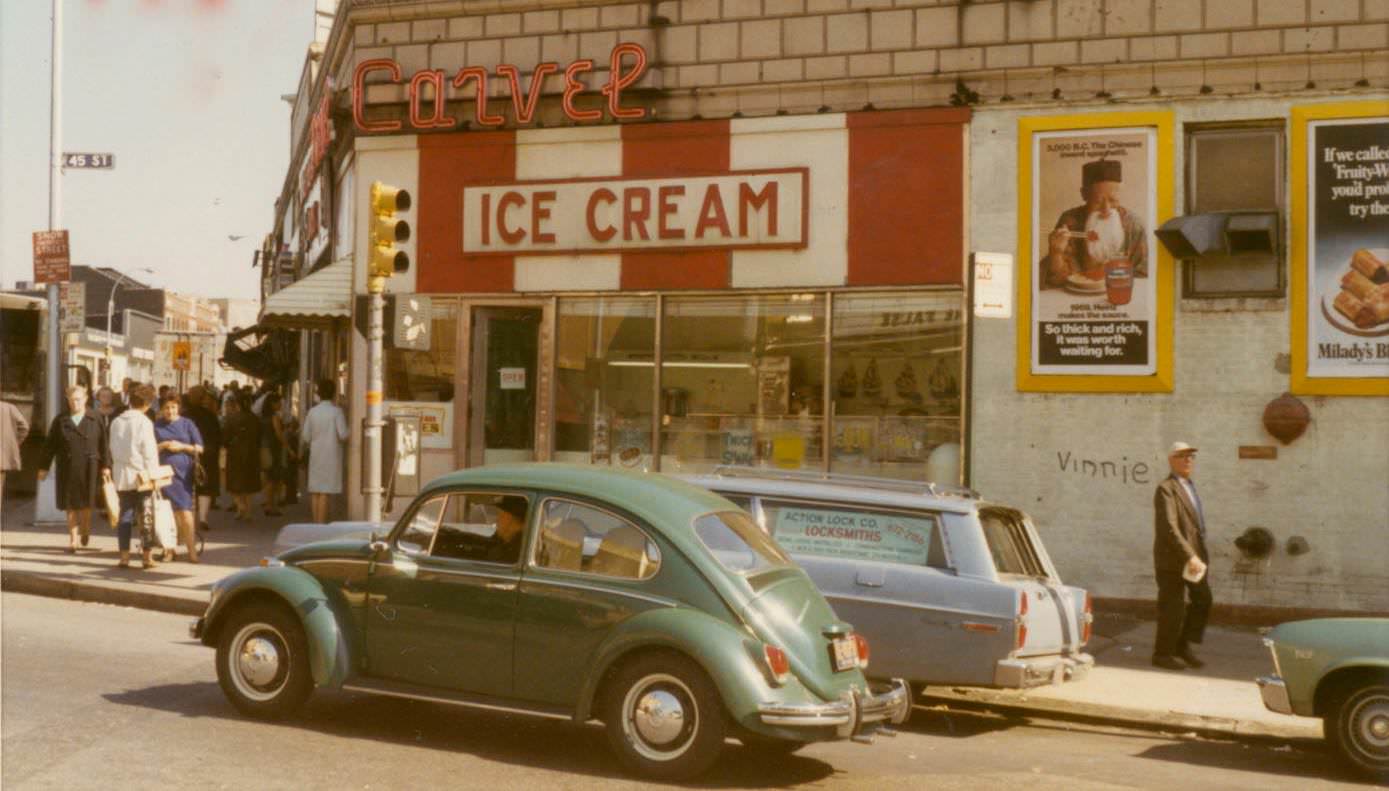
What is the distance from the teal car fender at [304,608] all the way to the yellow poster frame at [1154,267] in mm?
8853

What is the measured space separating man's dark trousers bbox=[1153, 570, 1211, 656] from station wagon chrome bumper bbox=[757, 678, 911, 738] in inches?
188

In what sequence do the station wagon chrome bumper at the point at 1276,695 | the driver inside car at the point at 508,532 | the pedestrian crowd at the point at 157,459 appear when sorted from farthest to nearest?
Answer: the pedestrian crowd at the point at 157,459 < the station wagon chrome bumper at the point at 1276,695 < the driver inside car at the point at 508,532

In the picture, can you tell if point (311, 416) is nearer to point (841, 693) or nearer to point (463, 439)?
point (463, 439)

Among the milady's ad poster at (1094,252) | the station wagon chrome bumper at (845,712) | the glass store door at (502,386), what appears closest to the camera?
the station wagon chrome bumper at (845,712)

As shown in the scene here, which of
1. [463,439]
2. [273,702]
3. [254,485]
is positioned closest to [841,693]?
[273,702]

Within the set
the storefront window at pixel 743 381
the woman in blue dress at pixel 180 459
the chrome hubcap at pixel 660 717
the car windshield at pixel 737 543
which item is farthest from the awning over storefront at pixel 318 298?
the chrome hubcap at pixel 660 717

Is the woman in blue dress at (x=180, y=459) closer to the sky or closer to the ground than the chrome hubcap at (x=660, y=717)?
closer to the sky

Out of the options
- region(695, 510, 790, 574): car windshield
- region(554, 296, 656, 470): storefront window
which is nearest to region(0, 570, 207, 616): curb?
region(554, 296, 656, 470): storefront window

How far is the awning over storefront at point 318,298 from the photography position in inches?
739

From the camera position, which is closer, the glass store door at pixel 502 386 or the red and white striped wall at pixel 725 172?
the red and white striped wall at pixel 725 172

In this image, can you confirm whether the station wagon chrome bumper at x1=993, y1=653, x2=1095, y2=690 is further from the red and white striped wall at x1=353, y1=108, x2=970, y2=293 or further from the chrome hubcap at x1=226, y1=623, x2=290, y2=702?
the red and white striped wall at x1=353, y1=108, x2=970, y2=293

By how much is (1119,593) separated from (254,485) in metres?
11.9

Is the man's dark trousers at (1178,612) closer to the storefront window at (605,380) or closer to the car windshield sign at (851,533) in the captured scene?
the car windshield sign at (851,533)

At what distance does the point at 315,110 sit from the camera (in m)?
25.1
